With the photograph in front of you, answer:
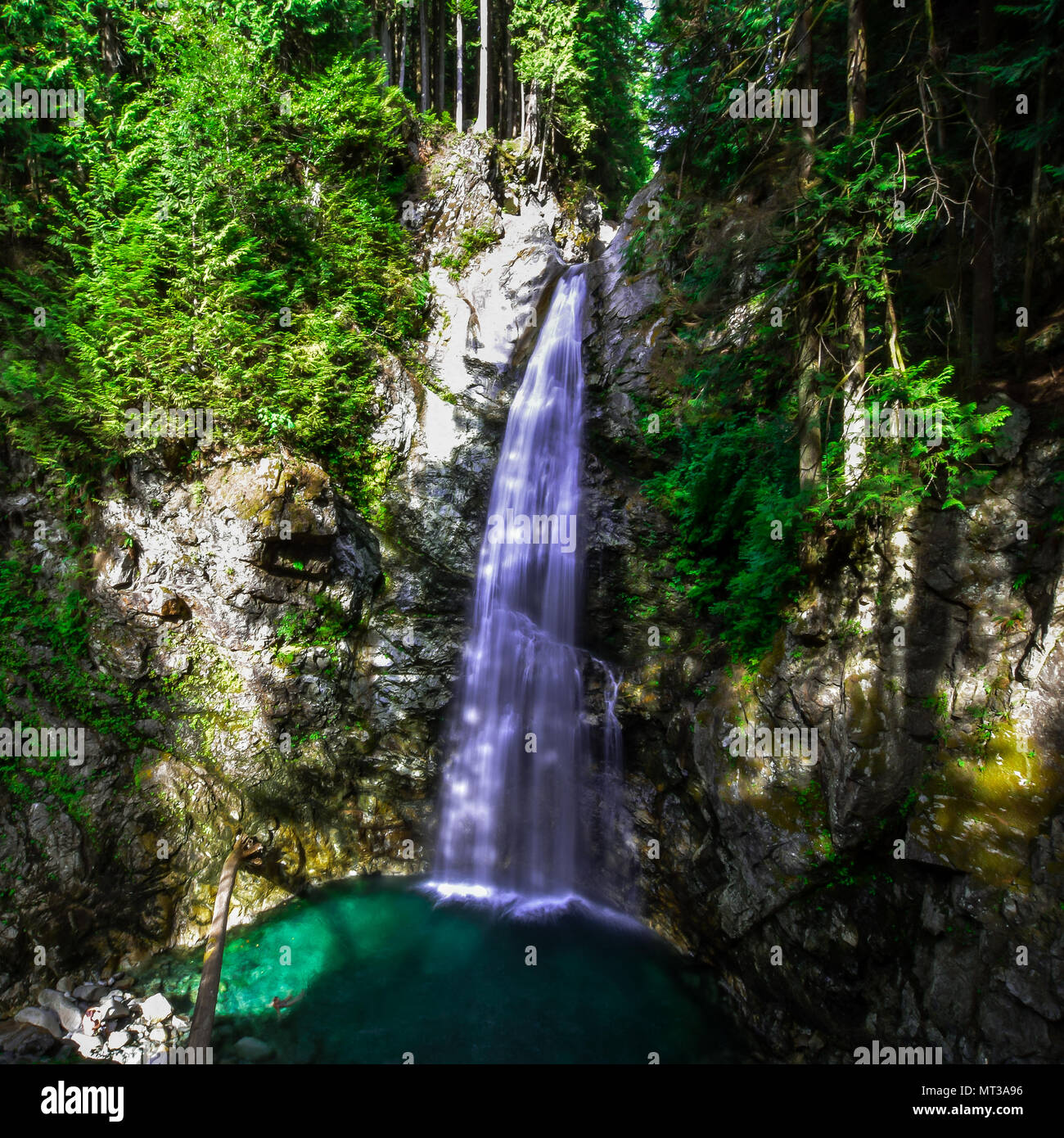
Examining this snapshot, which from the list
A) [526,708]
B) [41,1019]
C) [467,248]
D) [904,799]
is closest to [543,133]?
[467,248]

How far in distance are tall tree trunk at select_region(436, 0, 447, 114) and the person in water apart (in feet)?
74.4

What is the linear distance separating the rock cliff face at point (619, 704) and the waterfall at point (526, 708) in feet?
1.43

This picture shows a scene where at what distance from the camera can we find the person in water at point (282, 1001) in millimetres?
7293

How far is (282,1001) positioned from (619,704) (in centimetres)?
631

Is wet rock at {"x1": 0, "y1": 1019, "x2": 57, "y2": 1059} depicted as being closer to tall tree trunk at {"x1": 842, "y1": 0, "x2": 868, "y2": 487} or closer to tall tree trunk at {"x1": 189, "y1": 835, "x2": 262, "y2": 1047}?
tall tree trunk at {"x1": 189, "y1": 835, "x2": 262, "y2": 1047}

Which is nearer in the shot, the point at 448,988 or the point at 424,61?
the point at 448,988

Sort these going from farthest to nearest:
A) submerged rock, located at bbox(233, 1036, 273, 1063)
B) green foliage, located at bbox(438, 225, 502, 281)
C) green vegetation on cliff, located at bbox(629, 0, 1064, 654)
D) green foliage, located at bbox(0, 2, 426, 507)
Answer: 1. green foliage, located at bbox(438, 225, 502, 281)
2. green foliage, located at bbox(0, 2, 426, 507)
3. submerged rock, located at bbox(233, 1036, 273, 1063)
4. green vegetation on cliff, located at bbox(629, 0, 1064, 654)

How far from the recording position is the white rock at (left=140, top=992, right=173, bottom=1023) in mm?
6703

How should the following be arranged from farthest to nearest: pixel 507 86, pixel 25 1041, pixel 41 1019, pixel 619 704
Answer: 1. pixel 507 86
2. pixel 619 704
3. pixel 41 1019
4. pixel 25 1041

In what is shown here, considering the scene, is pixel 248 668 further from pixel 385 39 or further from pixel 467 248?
pixel 385 39

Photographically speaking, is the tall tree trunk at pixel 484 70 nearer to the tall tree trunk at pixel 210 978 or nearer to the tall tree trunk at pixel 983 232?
the tall tree trunk at pixel 983 232

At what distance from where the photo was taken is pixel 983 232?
18.9 feet

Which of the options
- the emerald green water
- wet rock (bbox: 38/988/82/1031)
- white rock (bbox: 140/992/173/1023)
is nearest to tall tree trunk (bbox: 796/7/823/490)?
the emerald green water

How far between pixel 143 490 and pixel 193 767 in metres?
4.48
